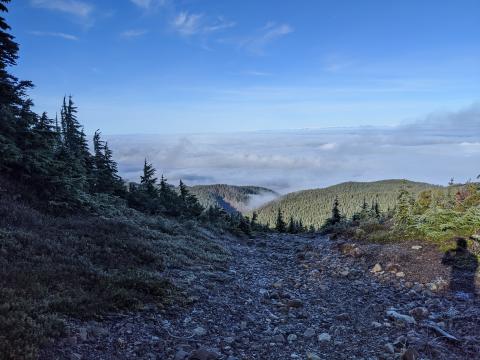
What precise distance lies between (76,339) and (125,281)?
9.96 feet

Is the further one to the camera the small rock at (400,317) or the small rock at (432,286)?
the small rock at (432,286)

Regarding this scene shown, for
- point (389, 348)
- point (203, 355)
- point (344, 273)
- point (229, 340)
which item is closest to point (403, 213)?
point (344, 273)

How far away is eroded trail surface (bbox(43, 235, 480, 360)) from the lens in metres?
7.19

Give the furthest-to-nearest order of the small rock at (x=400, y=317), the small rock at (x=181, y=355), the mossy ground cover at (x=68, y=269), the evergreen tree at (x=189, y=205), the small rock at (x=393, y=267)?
1. the evergreen tree at (x=189, y=205)
2. the small rock at (x=393, y=267)
3. the small rock at (x=400, y=317)
4. the small rock at (x=181, y=355)
5. the mossy ground cover at (x=68, y=269)

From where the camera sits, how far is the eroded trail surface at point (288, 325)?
23.6 ft

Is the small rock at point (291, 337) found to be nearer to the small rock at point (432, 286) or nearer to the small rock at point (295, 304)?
the small rock at point (295, 304)

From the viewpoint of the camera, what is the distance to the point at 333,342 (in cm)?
820

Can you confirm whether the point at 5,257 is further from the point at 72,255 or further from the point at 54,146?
the point at 54,146

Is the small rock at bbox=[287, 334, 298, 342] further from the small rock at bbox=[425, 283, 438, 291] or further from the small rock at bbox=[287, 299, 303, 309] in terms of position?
the small rock at bbox=[425, 283, 438, 291]

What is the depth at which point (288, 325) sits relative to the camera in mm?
9227

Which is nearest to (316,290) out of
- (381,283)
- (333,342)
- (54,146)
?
(381,283)

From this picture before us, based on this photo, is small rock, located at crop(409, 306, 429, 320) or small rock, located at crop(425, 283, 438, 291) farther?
small rock, located at crop(425, 283, 438, 291)

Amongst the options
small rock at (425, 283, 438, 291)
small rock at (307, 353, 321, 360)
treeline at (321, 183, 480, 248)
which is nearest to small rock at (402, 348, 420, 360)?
small rock at (307, 353, 321, 360)

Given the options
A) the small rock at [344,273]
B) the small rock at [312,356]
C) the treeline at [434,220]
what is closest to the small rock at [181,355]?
the small rock at [312,356]
